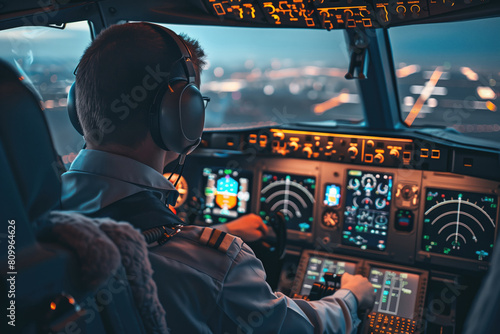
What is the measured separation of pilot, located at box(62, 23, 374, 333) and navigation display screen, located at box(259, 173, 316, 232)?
1456mm

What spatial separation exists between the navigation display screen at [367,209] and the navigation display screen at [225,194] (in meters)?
0.62

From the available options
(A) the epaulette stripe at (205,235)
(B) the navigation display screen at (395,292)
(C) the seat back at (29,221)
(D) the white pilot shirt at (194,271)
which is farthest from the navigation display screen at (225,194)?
(C) the seat back at (29,221)

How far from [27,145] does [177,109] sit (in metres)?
0.66

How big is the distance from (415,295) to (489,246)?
17.4 inches

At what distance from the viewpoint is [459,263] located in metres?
2.41

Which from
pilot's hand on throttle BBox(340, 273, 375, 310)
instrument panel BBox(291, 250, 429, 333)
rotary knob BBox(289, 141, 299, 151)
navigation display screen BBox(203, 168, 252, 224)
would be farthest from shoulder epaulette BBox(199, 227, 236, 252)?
navigation display screen BBox(203, 168, 252, 224)

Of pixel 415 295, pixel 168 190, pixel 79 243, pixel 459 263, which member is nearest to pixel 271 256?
pixel 415 295

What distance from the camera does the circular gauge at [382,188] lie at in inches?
101

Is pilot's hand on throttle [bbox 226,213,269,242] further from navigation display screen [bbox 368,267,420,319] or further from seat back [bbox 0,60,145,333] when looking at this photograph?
seat back [bbox 0,60,145,333]

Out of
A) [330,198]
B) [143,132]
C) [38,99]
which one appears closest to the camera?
[38,99]

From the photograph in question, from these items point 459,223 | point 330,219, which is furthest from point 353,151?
point 459,223

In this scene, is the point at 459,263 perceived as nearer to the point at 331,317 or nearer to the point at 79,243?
the point at 331,317

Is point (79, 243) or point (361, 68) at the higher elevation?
point (361, 68)

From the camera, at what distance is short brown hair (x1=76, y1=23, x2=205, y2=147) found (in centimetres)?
114
